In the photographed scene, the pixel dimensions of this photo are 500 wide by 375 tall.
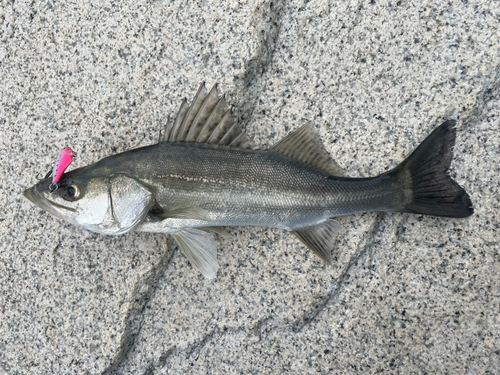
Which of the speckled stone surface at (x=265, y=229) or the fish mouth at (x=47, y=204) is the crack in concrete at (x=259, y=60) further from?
the fish mouth at (x=47, y=204)

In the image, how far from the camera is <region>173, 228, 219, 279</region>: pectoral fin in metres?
1.88

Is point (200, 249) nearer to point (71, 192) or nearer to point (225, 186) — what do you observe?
point (225, 186)

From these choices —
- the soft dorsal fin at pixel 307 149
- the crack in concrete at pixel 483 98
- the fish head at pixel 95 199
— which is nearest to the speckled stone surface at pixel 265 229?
the crack in concrete at pixel 483 98

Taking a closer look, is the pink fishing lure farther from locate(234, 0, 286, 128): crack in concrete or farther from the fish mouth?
locate(234, 0, 286, 128): crack in concrete

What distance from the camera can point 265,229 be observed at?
2.03 m

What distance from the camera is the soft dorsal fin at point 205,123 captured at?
186 cm

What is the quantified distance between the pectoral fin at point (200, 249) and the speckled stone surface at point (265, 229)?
0.45ft

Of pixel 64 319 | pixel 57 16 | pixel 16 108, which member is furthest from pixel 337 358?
pixel 57 16

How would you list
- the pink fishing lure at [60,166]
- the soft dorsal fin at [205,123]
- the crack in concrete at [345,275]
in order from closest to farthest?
the pink fishing lure at [60,166] → the soft dorsal fin at [205,123] → the crack in concrete at [345,275]

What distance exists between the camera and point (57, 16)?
2.19 metres

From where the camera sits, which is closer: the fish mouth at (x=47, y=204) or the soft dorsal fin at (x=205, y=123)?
the fish mouth at (x=47, y=204)

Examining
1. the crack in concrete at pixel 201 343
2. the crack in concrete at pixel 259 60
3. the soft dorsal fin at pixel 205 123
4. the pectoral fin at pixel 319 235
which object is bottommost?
the crack in concrete at pixel 201 343

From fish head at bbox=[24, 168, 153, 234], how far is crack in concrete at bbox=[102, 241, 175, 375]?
0.40 m

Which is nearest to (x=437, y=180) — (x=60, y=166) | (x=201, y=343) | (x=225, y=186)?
(x=225, y=186)
